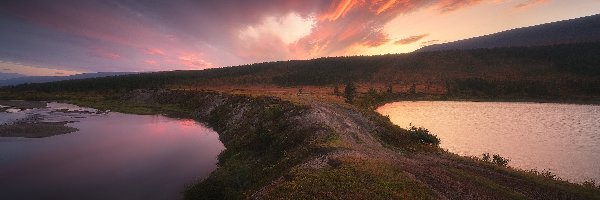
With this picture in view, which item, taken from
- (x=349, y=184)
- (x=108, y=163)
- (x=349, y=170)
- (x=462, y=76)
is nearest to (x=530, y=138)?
(x=349, y=170)

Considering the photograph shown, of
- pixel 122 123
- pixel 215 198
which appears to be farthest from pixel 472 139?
pixel 122 123

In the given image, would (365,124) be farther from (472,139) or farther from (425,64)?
(425,64)

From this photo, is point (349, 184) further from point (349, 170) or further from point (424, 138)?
point (424, 138)

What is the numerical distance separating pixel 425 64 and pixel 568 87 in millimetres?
67711

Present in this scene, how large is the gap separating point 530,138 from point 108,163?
46.3m

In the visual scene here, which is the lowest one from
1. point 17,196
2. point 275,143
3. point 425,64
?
point 17,196

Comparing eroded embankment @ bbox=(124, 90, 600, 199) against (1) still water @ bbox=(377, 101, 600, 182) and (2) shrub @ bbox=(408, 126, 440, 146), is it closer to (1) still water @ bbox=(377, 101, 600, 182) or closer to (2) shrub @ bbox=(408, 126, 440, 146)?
(2) shrub @ bbox=(408, 126, 440, 146)

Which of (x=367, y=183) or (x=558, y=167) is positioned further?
(x=558, y=167)

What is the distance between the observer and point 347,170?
740 inches

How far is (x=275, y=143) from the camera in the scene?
97.1ft

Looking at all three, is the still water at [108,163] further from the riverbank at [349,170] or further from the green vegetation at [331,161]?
Answer: the riverbank at [349,170]

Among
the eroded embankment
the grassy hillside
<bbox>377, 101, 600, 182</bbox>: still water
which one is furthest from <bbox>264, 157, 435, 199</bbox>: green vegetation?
the grassy hillside

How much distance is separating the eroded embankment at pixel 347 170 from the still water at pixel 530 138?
24.7 ft

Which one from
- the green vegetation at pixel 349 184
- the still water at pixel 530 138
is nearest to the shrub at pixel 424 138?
the still water at pixel 530 138
